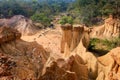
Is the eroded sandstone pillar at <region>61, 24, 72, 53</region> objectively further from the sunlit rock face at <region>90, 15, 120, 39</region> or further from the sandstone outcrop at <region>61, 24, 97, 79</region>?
the sunlit rock face at <region>90, 15, 120, 39</region>

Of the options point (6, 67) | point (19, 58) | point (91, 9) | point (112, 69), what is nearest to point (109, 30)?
point (91, 9)

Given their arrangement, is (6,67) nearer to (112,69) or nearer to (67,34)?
(112,69)

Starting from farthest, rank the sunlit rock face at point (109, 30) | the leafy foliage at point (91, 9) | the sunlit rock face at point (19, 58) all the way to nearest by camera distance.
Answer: the leafy foliage at point (91, 9) < the sunlit rock face at point (109, 30) < the sunlit rock face at point (19, 58)

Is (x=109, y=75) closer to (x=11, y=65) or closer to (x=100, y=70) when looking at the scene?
(x=100, y=70)

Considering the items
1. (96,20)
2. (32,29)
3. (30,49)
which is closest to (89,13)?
(96,20)

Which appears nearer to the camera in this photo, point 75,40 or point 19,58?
point 19,58

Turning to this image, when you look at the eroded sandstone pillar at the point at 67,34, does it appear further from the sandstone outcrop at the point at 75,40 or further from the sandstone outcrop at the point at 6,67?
the sandstone outcrop at the point at 6,67

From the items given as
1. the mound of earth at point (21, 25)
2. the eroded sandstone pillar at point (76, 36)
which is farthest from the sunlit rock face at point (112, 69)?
the mound of earth at point (21, 25)

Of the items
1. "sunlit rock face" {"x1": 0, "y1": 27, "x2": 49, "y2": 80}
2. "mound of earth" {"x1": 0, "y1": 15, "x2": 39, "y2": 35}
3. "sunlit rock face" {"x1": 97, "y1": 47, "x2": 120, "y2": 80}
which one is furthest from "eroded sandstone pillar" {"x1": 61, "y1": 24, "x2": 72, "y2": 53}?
"mound of earth" {"x1": 0, "y1": 15, "x2": 39, "y2": 35}
